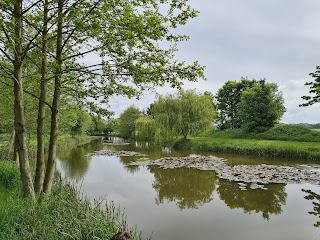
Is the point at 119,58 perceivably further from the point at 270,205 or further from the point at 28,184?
the point at 270,205

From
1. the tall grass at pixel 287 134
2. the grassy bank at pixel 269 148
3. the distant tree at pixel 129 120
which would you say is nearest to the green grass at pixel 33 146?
the grassy bank at pixel 269 148

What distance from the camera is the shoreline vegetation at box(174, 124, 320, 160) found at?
2341 cm

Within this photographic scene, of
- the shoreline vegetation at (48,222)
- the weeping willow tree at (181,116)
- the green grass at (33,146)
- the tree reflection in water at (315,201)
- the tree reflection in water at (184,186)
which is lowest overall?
the tree reflection in water at (315,201)

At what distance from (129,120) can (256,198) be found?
53830 millimetres

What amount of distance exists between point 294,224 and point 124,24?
7.78 meters

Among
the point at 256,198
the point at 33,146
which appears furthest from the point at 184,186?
the point at 33,146

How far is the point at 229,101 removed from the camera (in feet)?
158

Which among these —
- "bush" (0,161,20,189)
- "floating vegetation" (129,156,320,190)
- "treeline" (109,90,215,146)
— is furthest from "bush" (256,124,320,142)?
"bush" (0,161,20,189)

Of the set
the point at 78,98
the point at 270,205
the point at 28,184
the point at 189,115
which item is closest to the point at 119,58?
the point at 78,98

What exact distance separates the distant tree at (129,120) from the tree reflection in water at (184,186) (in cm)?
4475

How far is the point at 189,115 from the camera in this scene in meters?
33.7

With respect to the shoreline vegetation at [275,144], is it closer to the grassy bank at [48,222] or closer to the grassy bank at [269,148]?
the grassy bank at [269,148]

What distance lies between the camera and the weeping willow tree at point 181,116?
33.4 metres

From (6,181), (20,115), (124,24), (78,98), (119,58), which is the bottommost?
(6,181)
